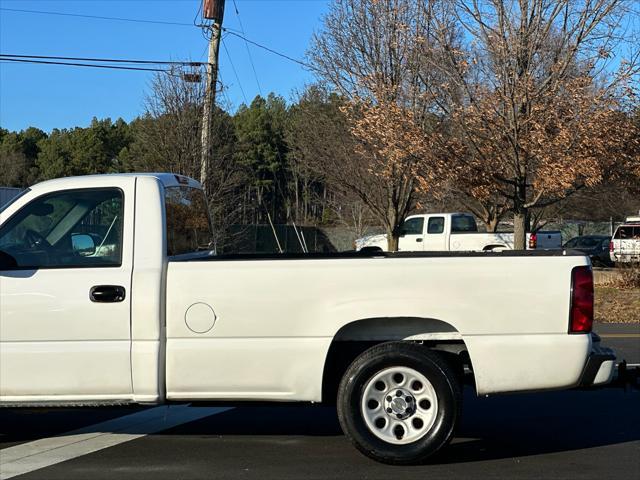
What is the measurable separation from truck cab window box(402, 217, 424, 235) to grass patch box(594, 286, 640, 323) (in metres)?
8.72

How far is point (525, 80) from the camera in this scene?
54.6 ft

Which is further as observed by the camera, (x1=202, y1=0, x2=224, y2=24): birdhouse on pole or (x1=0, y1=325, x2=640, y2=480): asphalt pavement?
(x1=202, y1=0, x2=224, y2=24): birdhouse on pole

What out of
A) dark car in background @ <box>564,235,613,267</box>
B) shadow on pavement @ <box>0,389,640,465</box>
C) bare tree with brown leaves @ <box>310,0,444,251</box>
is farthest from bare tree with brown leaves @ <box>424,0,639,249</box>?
dark car in background @ <box>564,235,613,267</box>

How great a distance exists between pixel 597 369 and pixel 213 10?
61.4 feet

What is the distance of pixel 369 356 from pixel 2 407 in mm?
2736

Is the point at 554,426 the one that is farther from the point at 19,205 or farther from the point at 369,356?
the point at 19,205

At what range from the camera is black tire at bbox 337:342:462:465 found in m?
5.73

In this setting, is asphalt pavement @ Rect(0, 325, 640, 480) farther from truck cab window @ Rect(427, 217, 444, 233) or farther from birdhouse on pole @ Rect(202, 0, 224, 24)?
truck cab window @ Rect(427, 217, 444, 233)

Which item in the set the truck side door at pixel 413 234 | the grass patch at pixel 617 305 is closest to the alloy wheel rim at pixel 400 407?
the grass patch at pixel 617 305

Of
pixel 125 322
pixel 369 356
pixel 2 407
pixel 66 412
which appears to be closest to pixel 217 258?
pixel 125 322

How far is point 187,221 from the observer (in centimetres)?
698

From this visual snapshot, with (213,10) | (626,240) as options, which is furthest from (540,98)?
(626,240)

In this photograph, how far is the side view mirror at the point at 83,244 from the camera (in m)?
6.11

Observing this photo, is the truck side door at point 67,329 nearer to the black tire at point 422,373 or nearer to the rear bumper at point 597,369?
the black tire at point 422,373
